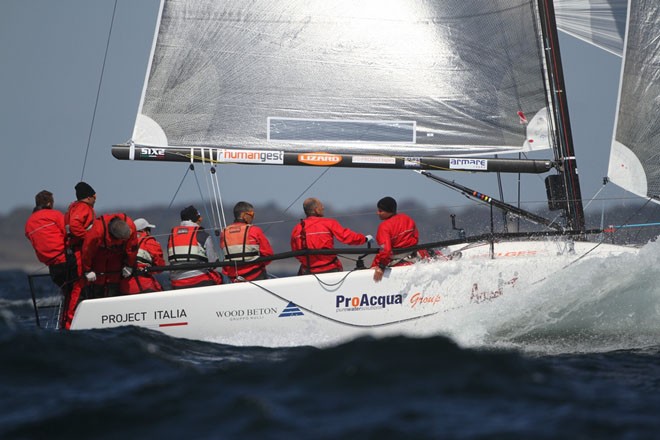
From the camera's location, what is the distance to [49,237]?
7.93m

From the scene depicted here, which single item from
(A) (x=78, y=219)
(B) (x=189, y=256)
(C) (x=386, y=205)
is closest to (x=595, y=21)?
(C) (x=386, y=205)

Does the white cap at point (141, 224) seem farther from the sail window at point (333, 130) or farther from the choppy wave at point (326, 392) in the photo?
the choppy wave at point (326, 392)

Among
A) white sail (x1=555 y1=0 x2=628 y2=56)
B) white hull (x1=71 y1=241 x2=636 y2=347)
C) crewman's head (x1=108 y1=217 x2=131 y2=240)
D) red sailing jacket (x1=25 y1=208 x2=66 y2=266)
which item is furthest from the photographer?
white sail (x1=555 y1=0 x2=628 y2=56)

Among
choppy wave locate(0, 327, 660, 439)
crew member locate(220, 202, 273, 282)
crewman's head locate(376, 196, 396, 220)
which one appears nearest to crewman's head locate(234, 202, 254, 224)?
crew member locate(220, 202, 273, 282)

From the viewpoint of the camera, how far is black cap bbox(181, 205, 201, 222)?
325 inches

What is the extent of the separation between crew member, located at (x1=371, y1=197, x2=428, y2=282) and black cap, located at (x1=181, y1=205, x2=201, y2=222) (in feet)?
5.96

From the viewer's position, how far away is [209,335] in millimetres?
7465

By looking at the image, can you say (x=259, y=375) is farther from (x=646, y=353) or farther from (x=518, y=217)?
(x=518, y=217)

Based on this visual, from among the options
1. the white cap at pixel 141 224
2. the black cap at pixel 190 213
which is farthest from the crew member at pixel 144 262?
the black cap at pixel 190 213

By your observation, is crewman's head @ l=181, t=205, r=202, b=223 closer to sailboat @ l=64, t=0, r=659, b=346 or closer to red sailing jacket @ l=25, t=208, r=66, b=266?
sailboat @ l=64, t=0, r=659, b=346

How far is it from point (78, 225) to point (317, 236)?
7.37ft

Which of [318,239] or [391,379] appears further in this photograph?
[318,239]

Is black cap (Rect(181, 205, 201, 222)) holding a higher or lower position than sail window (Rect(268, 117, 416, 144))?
lower

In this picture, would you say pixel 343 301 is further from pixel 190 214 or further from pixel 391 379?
pixel 391 379
